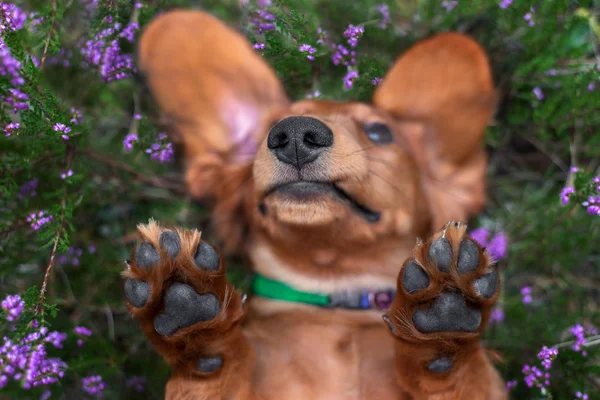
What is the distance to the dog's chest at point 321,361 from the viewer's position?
62.6 inches

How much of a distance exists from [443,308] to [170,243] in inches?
26.8

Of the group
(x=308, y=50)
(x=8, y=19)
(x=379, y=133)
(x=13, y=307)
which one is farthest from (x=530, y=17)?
(x=13, y=307)

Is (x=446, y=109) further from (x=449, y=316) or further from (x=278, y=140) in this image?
(x=449, y=316)

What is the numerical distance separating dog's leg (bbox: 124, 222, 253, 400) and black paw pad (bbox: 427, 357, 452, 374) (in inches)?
20.5

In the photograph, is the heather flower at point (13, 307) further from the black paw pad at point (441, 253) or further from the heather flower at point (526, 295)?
the heather flower at point (526, 295)

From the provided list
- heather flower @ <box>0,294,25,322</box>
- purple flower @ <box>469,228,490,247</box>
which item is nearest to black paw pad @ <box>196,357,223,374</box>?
heather flower @ <box>0,294,25,322</box>

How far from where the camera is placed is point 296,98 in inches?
83.1

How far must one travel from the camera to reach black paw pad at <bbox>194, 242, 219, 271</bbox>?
136 cm

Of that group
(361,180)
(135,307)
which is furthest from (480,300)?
(135,307)

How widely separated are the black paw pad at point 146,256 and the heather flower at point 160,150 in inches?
24.8

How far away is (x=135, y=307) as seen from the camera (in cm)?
131

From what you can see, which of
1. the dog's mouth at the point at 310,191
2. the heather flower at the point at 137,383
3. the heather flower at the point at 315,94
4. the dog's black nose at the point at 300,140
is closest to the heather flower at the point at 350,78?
the heather flower at the point at 315,94

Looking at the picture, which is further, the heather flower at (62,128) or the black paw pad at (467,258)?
the heather flower at (62,128)

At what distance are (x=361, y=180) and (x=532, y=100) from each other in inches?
43.7
